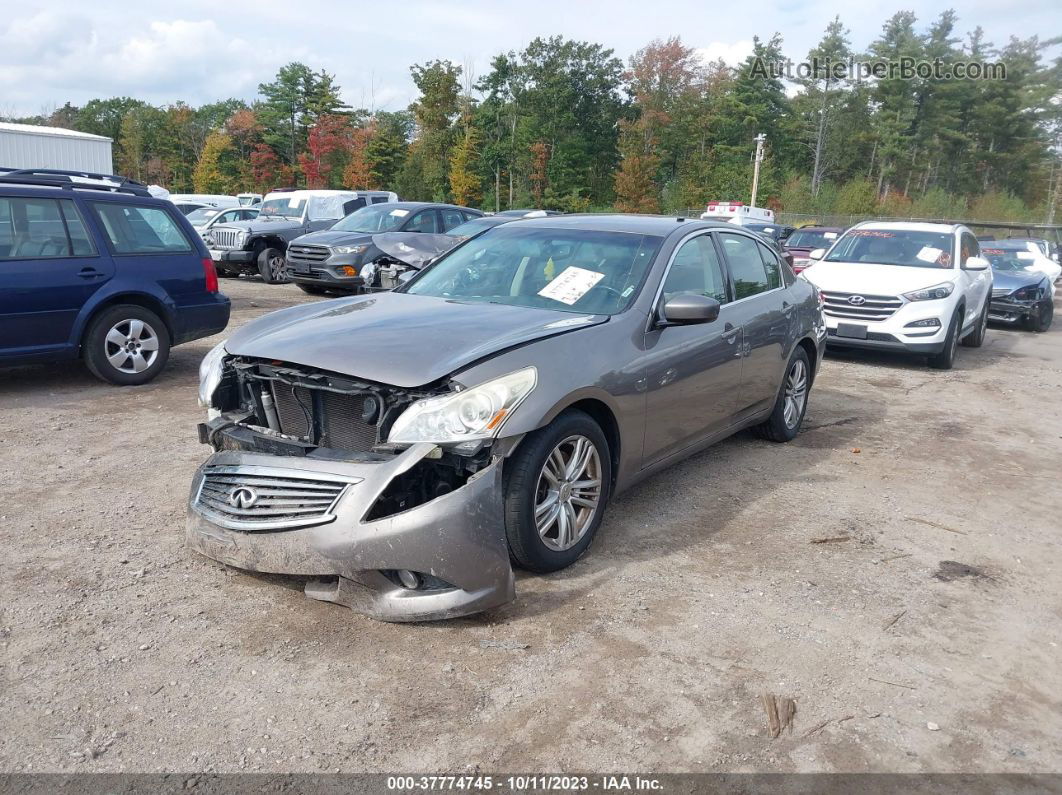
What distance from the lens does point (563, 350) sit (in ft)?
13.4

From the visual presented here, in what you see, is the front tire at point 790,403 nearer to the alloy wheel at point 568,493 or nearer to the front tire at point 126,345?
the alloy wheel at point 568,493

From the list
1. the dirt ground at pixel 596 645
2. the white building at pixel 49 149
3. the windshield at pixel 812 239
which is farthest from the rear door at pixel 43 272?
the white building at pixel 49 149

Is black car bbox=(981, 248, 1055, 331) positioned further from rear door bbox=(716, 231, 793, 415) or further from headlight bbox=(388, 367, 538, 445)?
headlight bbox=(388, 367, 538, 445)

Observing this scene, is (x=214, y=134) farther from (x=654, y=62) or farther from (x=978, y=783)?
(x=978, y=783)

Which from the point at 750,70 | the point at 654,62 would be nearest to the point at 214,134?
the point at 654,62

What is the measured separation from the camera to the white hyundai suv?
10.4 metres

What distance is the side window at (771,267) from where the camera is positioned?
6.35 meters

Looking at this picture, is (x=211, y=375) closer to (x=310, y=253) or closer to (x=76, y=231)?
(x=76, y=231)

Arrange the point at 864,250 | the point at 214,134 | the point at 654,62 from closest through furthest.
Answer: the point at 864,250, the point at 654,62, the point at 214,134

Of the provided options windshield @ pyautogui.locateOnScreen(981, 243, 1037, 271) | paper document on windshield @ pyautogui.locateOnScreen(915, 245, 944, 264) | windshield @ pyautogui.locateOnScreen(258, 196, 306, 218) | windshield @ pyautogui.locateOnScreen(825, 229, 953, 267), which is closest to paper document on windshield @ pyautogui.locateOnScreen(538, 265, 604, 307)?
windshield @ pyautogui.locateOnScreen(825, 229, 953, 267)

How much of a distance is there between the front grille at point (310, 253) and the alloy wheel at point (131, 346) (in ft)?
22.7

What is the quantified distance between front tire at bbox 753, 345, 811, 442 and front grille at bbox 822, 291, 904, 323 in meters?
4.07

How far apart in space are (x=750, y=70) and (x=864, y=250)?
56.6 meters

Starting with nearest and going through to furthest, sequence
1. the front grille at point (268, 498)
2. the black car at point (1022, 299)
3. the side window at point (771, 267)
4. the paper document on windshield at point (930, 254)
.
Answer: the front grille at point (268, 498) → the side window at point (771, 267) → the paper document on windshield at point (930, 254) → the black car at point (1022, 299)
